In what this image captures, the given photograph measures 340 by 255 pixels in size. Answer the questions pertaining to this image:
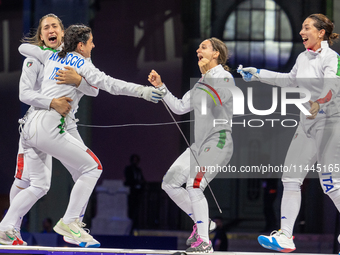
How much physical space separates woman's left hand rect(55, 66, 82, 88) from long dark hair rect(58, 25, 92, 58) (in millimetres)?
157

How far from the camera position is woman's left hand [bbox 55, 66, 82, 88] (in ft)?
10.4

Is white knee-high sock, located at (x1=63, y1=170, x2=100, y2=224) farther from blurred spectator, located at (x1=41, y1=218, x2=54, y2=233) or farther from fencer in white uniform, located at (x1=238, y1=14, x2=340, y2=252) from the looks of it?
blurred spectator, located at (x1=41, y1=218, x2=54, y2=233)

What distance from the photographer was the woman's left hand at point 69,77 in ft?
10.4

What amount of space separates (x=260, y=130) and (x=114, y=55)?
6.26 ft

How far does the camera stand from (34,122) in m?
3.17

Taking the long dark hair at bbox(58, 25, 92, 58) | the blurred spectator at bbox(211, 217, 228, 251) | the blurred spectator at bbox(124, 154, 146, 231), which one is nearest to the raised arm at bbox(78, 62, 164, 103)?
the long dark hair at bbox(58, 25, 92, 58)

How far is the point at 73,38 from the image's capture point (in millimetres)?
3293

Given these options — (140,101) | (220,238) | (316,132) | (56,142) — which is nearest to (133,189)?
(140,101)

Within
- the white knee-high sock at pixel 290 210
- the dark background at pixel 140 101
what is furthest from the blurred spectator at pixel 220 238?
the white knee-high sock at pixel 290 210

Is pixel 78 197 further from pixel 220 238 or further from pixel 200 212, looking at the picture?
pixel 220 238

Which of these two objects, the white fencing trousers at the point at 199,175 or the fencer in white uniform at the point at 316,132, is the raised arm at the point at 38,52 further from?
the fencer in white uniform at the point at 316,132

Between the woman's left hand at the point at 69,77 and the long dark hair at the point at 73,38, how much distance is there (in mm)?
157

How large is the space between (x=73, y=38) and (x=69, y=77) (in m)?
0.32

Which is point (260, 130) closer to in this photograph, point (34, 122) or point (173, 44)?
point (173, 44)
